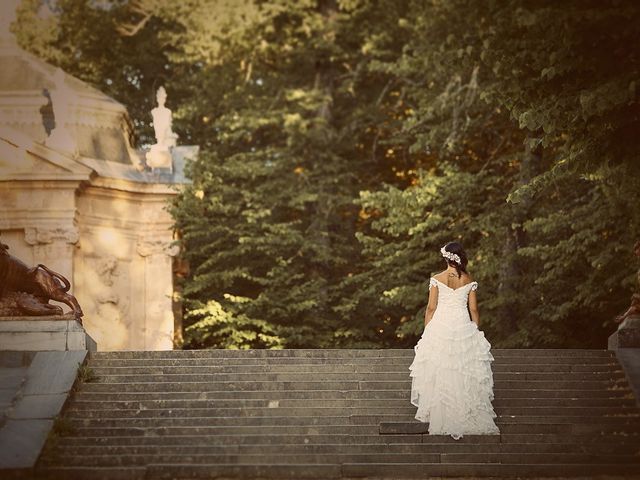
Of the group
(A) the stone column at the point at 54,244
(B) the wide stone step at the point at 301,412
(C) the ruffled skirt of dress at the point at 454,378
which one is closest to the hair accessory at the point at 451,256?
(C) the ruffled skirt of dress at the point at 454,378

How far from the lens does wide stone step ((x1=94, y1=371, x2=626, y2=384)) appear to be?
17.1 meters

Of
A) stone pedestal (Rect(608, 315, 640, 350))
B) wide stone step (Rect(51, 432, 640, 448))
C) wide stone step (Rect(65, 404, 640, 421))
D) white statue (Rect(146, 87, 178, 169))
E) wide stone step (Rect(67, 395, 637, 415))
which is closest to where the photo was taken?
wide stone step (Rect(51, 432, 640, 448))

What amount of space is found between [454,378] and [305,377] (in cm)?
265

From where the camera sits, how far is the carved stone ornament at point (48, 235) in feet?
93.2

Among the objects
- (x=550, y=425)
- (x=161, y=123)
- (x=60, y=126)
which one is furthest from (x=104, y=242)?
(x=550, y=425)

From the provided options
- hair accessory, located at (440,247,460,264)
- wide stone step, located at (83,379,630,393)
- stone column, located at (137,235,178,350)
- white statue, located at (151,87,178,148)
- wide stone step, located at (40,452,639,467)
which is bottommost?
wide stone step, located at (40,452,639,467)

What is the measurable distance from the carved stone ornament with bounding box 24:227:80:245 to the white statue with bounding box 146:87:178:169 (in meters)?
3.31

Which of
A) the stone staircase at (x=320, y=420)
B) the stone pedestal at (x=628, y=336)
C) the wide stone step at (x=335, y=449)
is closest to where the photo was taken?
the stone staircase at (x=320, y=420)

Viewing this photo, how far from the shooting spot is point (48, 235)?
28.4 m

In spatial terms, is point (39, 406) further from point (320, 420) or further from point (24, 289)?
point (320, 420)

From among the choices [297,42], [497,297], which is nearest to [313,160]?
[297,42]

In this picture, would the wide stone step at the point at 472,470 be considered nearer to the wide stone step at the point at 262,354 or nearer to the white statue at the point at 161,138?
the wide stone step at the point at 262,354

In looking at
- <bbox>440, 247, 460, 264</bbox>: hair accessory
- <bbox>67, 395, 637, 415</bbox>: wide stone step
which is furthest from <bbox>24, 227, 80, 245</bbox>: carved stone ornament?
<bbox>440, 247, 460, 264</bbox>: hair accessory

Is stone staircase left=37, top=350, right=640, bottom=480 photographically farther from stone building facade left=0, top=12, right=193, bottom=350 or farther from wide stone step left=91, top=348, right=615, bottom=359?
stone building facade left=0, top=12, right=193, bottom=350
